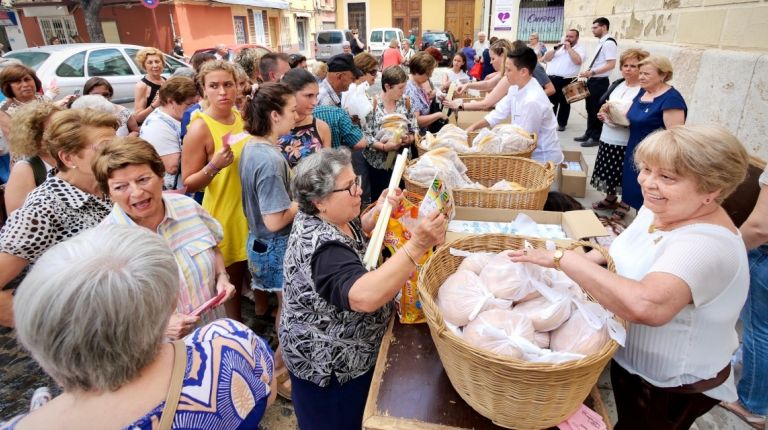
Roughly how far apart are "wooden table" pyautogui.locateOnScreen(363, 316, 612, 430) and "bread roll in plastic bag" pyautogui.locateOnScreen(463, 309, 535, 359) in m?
0.26

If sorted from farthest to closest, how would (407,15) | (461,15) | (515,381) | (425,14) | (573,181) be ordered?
(407,15), (425,14), (461,15), (573,181), (515,381)

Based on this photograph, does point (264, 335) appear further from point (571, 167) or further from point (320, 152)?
point (571, 167)

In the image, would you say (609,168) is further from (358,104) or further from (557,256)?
(557,256)

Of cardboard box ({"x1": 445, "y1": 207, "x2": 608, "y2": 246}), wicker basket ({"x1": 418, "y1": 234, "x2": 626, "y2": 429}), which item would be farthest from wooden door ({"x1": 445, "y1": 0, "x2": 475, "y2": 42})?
wicker basket ({"x1": 418, "y1": 234, "x2": 626, "y2": 429})

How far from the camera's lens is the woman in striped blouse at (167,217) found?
179cm

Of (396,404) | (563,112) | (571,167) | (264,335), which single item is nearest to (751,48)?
(571,167)

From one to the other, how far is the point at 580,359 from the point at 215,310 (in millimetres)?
1752

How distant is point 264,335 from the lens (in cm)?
310

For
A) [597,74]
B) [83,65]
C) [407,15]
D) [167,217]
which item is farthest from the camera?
[407,15]

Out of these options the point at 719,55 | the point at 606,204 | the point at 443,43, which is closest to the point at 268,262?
the point at 606,204

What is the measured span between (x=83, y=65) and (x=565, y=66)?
9.40 meters

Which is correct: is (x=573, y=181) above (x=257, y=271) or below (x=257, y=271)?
below

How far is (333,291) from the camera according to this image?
138 cm

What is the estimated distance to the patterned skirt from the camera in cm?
430
